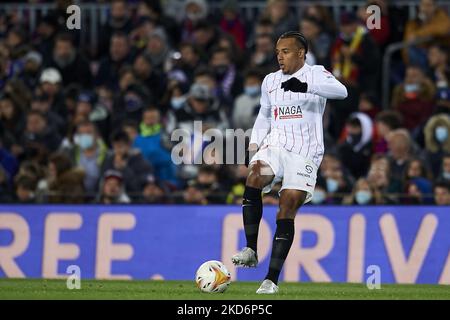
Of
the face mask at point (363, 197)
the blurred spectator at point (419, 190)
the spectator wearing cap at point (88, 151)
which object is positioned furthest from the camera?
the spectator wearing cap at point (88, 151)

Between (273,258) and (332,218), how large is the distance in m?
4.81

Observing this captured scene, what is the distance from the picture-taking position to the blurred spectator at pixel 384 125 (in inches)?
744

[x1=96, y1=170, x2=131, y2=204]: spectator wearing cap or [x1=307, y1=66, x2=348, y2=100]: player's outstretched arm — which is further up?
[x1=307, y1=66, x2=348, y2=100]: player's outstretched arm

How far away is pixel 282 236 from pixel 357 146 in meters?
6.81

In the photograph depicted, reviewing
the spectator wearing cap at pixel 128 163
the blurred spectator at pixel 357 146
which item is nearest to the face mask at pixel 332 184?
the blurred spectator at pixel 357 146

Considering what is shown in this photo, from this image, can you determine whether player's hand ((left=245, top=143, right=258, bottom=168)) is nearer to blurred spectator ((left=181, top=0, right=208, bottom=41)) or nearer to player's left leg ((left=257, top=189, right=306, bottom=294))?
player's left leg ((left=257, top=189, right=306, bottom=294))

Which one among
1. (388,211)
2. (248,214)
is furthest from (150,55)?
(248,214)

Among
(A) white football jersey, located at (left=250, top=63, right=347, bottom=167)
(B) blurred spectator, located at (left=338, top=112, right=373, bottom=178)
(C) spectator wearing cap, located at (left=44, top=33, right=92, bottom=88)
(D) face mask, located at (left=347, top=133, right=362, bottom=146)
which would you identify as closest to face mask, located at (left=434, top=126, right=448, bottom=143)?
(B) blurred spectator, located at (left=338, top=112, right=373, bottom=178)

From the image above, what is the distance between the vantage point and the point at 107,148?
20578mm

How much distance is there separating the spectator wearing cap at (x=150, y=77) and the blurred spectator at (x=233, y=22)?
1.44 m

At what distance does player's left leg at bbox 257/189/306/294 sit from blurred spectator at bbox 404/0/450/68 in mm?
8542

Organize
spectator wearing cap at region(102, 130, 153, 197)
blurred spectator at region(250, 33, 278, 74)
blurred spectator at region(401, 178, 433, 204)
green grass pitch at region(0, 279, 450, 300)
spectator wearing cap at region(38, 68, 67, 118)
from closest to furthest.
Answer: green grass pitch at region(0, 279, 450, 300) < blurred spectator at region(401, 178, 433, 204) < spectator wearing cap at region(102, 130, 153, 197) < blurred spectator at region(250, 33, 278, 74) < spectator wearing cap at region(38, 68, 67, 118)

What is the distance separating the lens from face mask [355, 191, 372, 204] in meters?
17.4

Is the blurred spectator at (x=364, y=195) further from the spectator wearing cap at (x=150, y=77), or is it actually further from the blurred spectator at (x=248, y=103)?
the spectator wearing cap at (x=150, y=77)
